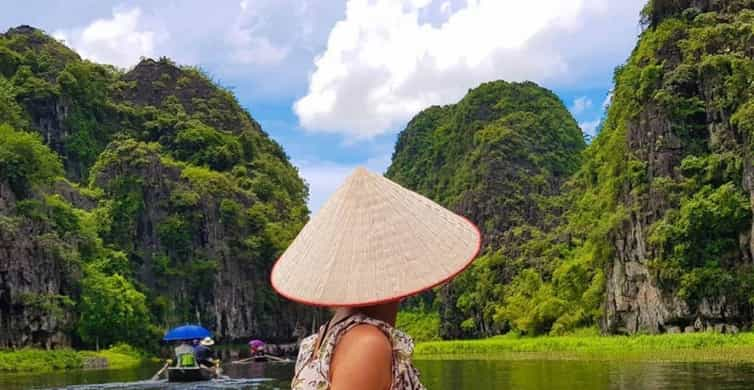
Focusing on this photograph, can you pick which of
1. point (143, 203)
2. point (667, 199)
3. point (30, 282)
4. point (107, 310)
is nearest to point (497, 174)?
point (143, 203)

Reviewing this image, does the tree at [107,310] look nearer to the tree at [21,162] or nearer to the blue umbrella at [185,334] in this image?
the tree at [21,162]

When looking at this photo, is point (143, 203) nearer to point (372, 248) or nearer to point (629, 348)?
point (629, 348)

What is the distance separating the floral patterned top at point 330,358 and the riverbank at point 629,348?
17.9 meters

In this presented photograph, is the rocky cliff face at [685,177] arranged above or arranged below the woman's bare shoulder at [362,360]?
above

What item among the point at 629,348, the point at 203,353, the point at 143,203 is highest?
the point at 143,203

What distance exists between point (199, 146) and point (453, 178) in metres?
21.7

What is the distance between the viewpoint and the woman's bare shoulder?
1.58m

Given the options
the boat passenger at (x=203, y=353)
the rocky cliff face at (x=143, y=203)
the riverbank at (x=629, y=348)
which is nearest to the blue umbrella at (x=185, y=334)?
the boat passenger at (x=203, y=353)

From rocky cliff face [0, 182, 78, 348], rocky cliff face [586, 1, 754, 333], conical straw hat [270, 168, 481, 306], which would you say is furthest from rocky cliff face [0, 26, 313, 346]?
conical straw hat [270, 168, 481, 306]

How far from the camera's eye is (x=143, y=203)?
4856cm

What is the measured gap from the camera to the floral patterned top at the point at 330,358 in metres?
1.66

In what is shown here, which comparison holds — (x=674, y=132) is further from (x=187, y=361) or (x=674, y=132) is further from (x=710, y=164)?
(x=187, y=361)

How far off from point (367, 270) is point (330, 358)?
0.64 ft

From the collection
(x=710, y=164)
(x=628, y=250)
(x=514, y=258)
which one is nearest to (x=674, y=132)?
(x=710, y=164)
